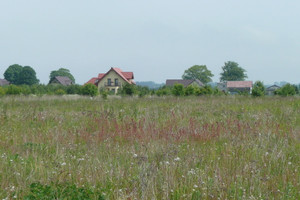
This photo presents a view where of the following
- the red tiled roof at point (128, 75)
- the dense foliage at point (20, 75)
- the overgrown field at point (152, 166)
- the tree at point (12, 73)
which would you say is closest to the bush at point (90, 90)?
the red tiled roof at point (128, 75)

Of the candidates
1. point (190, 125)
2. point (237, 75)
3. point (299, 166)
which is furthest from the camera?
point (237, 75)

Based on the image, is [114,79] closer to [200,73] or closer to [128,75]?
[128,75]

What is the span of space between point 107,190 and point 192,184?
1.12 m

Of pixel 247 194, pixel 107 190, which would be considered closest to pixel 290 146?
pixel 247 194

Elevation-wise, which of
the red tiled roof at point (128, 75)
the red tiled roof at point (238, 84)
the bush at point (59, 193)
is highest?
the red tiled roof at point (128, 75)

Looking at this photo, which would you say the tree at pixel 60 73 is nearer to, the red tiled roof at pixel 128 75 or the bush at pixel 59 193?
the red tiled roof at pixel 128 75

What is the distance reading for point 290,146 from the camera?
19.2 feet

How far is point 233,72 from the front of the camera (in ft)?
367

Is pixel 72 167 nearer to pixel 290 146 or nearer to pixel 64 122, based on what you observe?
pixel 290 146

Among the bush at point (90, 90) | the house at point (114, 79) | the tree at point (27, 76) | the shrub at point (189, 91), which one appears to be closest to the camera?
the shrub at point (189, 91)

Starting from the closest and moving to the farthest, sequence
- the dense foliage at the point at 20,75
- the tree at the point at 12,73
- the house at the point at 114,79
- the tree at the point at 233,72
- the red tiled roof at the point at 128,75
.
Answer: the house at the point at 114,79 → the red tiled roof at the point at 128,75 → the dense foliage at the point at 20,75 → the tree at the point at 12,73 → the tree at the point at 233,72

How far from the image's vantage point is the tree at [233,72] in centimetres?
11156

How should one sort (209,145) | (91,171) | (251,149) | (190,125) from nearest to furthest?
(91,171) < (251,149) < (209,145) < (190,125)

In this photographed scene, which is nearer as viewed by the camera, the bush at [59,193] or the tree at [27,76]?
the bush at [59,193]
